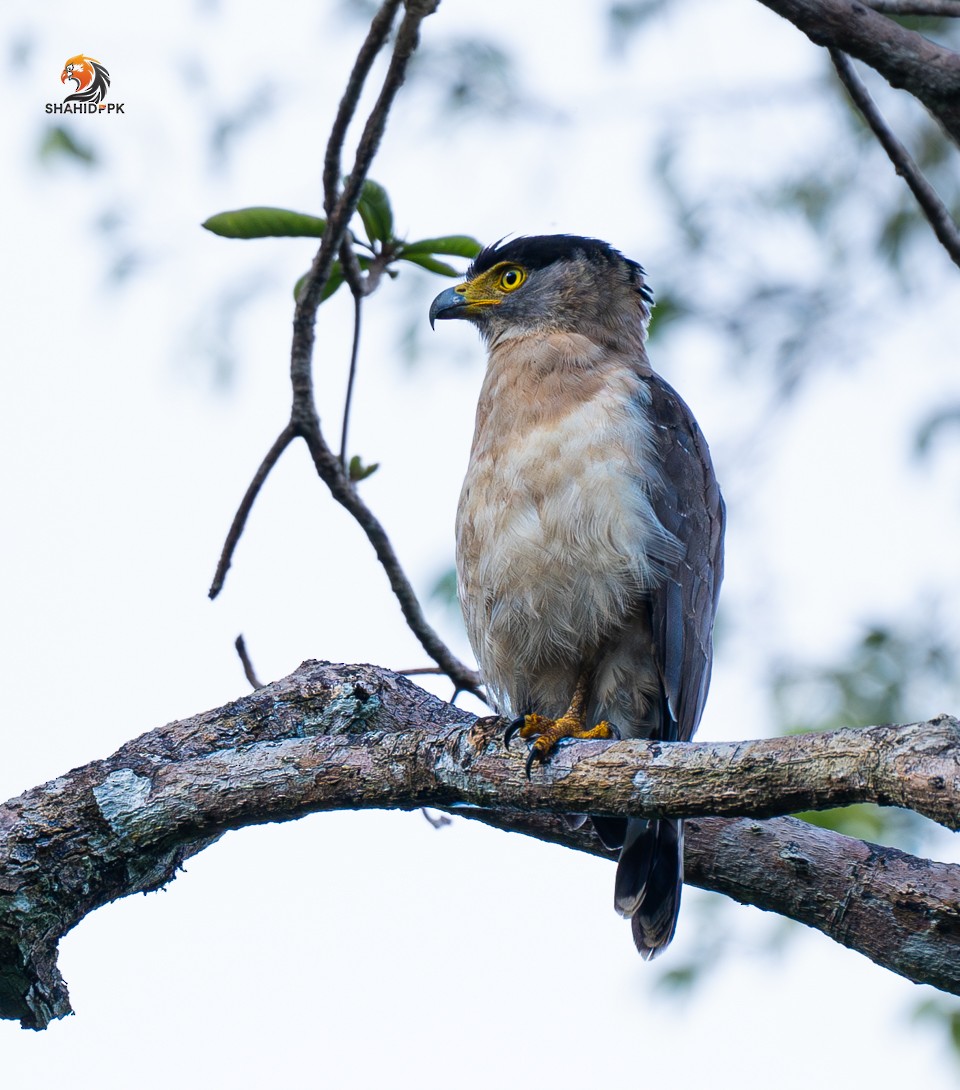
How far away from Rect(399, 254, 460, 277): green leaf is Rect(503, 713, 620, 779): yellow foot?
1.46 metres

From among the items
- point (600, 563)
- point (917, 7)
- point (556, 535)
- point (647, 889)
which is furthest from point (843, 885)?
point (917, 7)

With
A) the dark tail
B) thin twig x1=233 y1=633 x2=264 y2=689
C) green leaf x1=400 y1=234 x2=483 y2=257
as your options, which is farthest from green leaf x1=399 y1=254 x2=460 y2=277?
the dark tail

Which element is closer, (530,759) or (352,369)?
(530,759)

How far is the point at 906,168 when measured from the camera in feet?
11.4

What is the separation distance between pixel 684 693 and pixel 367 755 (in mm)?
1286

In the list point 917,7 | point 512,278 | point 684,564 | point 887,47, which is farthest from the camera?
point 512,278

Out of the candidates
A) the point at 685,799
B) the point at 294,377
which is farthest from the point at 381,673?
the point at 685,799

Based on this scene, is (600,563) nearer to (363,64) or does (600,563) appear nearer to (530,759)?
A: (530,759)

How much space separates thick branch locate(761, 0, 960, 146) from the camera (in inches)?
121

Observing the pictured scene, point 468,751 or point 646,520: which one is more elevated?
point 646,520

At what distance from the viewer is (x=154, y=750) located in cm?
312

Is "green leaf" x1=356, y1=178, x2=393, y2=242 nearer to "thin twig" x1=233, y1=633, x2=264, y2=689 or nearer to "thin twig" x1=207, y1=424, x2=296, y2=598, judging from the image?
"thin twig" x1=207, y1=424, x2=296, y2=598

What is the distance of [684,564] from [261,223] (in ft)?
5.47

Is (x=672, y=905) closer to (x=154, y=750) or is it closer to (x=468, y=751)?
(x=468, y=751)
